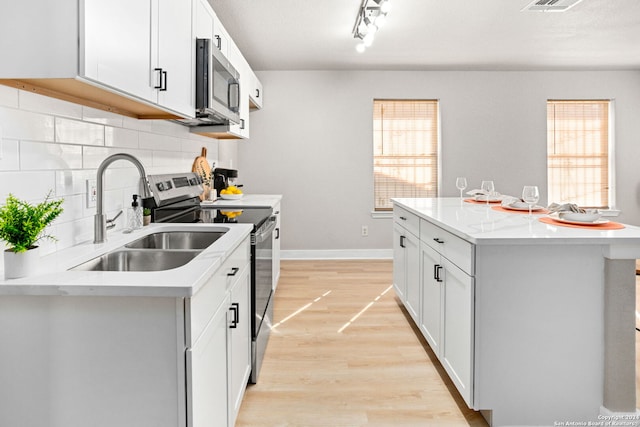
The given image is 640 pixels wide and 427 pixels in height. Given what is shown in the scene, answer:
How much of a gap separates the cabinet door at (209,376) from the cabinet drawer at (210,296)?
31 millimetres

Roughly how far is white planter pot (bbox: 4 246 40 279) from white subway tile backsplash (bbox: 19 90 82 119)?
52 cm

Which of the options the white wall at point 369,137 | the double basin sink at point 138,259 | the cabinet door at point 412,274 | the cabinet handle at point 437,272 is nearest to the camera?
the double basin sink at point 138,259

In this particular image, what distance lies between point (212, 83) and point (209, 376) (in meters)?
1.65

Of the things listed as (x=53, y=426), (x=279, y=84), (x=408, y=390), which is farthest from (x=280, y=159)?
(x=53, y=426)

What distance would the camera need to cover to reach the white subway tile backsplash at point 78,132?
1619 millimetres

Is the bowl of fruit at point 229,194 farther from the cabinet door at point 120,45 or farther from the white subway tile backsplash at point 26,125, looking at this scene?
the white subway tile backsplash at point 26,125

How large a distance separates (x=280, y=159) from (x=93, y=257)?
4145mm

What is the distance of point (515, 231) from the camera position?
6.53ft

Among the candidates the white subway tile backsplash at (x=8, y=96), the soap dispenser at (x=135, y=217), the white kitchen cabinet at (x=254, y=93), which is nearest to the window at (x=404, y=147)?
the white kitchen cabinet at (x=254, y=93)

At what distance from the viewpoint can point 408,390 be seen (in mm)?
2297

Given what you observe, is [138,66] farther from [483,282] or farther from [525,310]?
[525,310]

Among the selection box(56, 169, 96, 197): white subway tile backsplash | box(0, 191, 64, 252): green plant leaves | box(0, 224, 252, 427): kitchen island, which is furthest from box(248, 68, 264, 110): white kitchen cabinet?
box(0, 224, 252, 427): kitchen island

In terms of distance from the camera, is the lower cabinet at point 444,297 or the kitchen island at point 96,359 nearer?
the kitchen island at point 96,359

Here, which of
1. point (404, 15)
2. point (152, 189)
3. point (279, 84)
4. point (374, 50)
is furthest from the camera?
point (279, 84)
